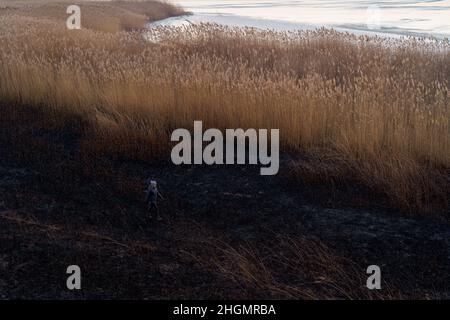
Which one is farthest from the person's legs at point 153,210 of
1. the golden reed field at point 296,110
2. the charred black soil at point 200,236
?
the golden reed field at point 296,110

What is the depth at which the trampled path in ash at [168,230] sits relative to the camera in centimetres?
411

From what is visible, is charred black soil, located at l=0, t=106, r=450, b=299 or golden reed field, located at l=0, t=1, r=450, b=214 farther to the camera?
golden reed field, located at l=0, t=1, r=450, b=214

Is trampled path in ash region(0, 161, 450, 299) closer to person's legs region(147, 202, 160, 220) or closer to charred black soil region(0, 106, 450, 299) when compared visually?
charred black soil region(0, 106, 450, 299)

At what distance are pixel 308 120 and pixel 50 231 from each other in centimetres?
331

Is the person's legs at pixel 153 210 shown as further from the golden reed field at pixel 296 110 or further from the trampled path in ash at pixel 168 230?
the golden reed field at pixel 296 110

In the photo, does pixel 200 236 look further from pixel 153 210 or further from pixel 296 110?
pixel 296 110

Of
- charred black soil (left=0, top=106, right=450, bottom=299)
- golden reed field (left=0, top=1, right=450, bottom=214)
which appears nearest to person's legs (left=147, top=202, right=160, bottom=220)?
charred black soil (left=0, top=106, right=450, bottom=299)

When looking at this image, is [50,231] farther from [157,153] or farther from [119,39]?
[119,39]

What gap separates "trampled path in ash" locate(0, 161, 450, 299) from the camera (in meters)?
4.11

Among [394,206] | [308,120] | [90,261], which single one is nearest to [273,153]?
[308,120]

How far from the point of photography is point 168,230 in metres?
4.99

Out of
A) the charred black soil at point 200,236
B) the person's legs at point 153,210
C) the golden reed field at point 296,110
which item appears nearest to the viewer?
the charred black soil at point 200,236

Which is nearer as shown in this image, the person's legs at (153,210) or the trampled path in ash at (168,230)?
the trampled path in ash at (168,230)

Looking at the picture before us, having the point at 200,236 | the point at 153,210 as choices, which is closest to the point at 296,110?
the point at 153,210
